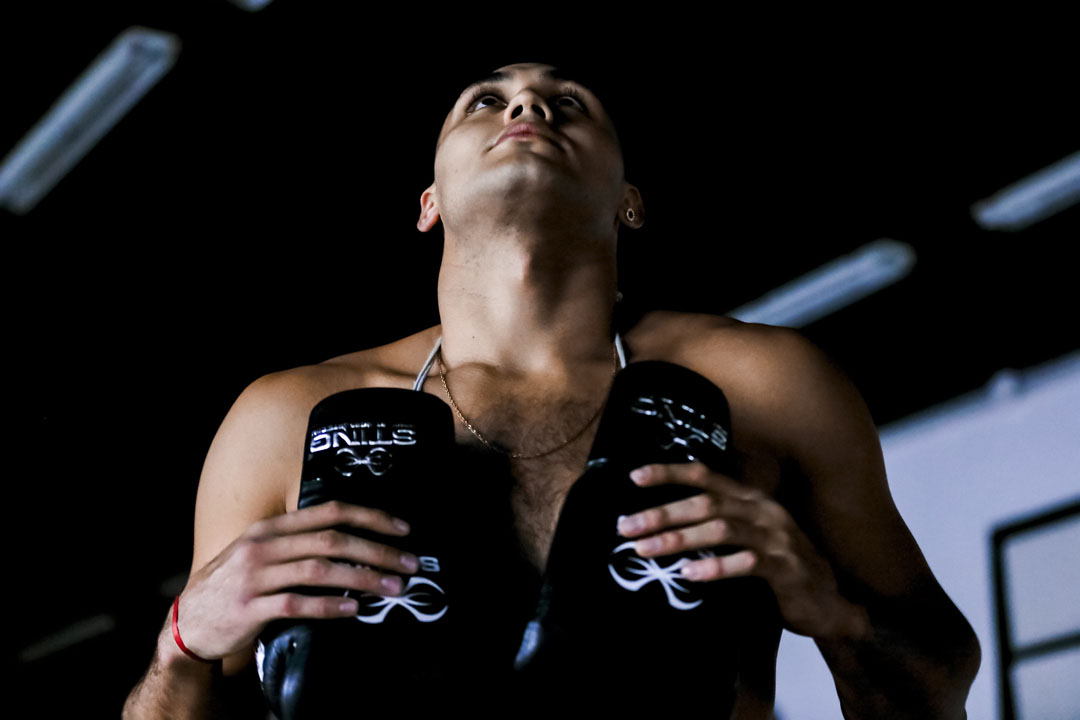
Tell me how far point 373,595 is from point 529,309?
2.54 ft

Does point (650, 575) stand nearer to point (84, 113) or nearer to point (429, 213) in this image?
point (429, 213)

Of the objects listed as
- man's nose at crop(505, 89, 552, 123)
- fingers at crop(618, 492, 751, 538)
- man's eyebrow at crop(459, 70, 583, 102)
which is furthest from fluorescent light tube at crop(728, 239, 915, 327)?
fingers at crop(618, 492, 751, 538)

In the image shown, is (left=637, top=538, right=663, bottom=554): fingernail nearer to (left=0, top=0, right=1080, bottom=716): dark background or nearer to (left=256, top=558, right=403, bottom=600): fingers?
(left=256, top=558, right=403, bottom=600): fingers

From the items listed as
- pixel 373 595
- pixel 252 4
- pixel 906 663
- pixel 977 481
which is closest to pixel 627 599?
pixel 373 595

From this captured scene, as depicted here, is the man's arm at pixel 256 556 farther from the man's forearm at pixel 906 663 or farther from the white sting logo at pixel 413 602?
the man's forearm at pixel 906 663

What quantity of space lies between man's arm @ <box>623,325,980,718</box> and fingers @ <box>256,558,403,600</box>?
1.16ft

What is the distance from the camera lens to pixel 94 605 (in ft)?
26.5

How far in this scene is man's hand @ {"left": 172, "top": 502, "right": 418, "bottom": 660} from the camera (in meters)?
1.29

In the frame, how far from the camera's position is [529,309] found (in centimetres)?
198

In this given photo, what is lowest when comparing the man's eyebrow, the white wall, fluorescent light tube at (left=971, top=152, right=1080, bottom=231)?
the man's eyebrow

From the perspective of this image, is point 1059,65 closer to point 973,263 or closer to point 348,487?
point 973,263

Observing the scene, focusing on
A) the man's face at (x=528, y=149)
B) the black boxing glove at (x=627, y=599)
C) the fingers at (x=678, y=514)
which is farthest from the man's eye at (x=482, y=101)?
the fingers at (x=678, y=514)

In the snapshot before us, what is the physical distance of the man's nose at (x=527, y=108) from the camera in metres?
2.03

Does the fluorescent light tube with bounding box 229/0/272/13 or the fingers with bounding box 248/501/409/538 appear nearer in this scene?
the fingers with bounding box 248/501/409/538
